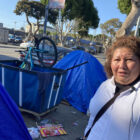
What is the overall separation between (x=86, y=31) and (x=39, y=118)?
26.8 meters

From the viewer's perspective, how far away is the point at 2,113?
1.67m

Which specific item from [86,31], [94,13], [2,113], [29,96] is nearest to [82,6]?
[94,13]

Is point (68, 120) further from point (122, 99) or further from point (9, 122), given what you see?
point (122, 99)

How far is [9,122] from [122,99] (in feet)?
3.79

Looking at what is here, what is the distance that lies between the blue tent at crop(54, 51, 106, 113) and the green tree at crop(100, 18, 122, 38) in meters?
33.0

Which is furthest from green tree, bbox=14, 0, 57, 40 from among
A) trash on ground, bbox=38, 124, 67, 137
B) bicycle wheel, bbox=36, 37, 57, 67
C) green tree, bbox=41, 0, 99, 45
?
trash on ground, bbox=38, 124, 67, 137

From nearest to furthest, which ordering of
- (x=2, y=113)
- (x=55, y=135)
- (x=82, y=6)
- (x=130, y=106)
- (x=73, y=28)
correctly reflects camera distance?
(x=130, y=106)
(x=2, y=113)
(x=55, y=135)
(x=82, y=6)
(x=73, y=28)

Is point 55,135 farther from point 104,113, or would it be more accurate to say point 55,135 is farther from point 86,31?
point 86,31

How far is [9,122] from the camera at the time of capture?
1716 millimetres

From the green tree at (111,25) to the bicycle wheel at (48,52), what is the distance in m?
33.3

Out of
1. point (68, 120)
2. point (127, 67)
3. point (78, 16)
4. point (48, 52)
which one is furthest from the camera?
point (78, 16)

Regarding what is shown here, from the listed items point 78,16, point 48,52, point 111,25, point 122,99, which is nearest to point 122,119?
point 122,99

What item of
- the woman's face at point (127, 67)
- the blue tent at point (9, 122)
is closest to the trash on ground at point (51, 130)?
the blue tent at point (9, 122)

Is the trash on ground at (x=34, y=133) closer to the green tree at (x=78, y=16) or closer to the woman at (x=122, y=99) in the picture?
the woman at (x=122, y=99)
